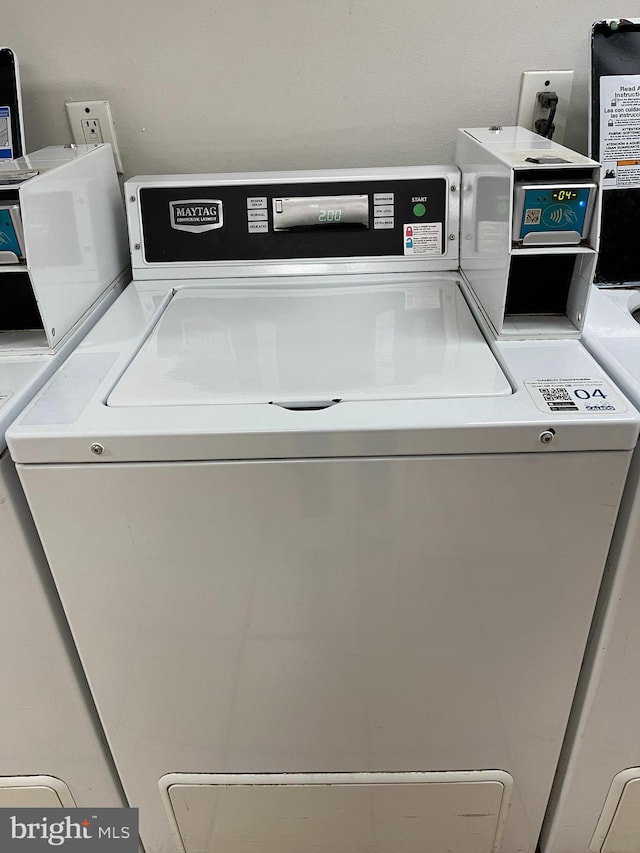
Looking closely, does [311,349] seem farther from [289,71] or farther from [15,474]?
[289,71]

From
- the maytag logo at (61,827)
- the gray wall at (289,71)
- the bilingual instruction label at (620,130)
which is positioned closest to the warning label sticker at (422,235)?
the gray wall at (289,71)

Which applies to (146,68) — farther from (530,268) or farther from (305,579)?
(305,579)

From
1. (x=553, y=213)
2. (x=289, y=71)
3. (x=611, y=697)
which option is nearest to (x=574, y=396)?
(x=553, y=213)

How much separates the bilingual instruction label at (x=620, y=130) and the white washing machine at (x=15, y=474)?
91cm

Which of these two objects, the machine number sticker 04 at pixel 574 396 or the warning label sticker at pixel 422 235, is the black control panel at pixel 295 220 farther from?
the machine number sticker 04 at pixel 574 396

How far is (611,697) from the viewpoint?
950 mm

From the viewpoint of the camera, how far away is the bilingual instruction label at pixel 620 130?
3.84 ft

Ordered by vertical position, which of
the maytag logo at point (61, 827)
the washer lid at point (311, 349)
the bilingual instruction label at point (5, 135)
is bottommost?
the maytag logo at point (61, 827)

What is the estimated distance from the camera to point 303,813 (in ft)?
3.56

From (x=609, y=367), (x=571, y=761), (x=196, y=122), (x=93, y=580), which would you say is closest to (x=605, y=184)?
(x=609, y=367)

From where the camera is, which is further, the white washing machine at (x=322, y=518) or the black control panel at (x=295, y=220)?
the black control panel at (x=295, y=220)

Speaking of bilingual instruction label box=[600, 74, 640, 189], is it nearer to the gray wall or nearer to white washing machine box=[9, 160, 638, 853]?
the gray wall

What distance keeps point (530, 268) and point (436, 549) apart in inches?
17.5

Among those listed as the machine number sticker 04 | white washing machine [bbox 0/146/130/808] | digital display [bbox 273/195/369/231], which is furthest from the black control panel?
the machine number sticker 04
